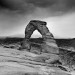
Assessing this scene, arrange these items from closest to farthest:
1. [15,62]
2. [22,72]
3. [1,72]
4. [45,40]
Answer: [1,72] < [22,72] < [15,62] < [45,40]

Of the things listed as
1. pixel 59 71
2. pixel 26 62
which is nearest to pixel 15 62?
pixel 26 62

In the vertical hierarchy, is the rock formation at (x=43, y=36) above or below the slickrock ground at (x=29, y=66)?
above

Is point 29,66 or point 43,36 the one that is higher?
point 43,36

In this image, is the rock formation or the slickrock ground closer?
the slickrock ground

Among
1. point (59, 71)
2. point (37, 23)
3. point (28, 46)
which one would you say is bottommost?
point (59, 71)

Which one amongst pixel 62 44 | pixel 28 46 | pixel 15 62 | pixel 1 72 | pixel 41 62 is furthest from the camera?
pixel 62 44

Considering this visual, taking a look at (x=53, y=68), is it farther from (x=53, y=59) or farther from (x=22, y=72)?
(x=22, y=72)

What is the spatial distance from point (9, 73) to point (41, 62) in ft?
18.7

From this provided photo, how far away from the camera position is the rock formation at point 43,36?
24.2 metres

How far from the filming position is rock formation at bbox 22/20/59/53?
24219mm

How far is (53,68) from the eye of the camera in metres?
20.5

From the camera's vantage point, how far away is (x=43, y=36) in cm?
2552

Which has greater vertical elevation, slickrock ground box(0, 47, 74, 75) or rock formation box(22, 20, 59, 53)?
rock formation box(22, 20, 59, 53)

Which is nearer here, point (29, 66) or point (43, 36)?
point (29, 66)
